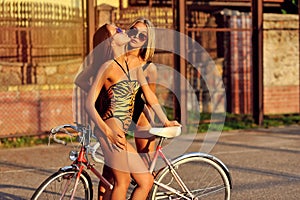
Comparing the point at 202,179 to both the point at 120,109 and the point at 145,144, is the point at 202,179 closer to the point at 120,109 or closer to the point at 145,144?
the point at 145,144

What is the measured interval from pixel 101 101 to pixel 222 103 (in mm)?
10289

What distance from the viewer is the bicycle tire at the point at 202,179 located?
580cm

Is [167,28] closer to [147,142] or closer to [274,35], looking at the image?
[274,35]

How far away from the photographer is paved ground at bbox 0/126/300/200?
8031mm

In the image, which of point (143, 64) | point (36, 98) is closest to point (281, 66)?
point (36, 98)

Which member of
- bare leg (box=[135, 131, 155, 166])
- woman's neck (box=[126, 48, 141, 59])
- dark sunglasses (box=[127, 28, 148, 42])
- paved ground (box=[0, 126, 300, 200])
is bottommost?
paved ground (box=[0, 126, 300, 200])

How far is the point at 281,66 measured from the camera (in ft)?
53.1

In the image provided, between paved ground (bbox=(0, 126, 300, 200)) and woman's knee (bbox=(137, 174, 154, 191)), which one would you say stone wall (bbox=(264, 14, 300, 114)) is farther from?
woman's knee (bbox=(137, 174, 154, 191))

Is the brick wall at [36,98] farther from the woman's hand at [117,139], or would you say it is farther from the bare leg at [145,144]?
the woman's hand at [117,139]

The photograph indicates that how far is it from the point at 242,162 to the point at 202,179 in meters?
3.56

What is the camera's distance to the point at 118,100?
18.0 feet

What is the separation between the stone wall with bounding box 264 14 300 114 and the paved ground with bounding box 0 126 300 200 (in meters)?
2.33

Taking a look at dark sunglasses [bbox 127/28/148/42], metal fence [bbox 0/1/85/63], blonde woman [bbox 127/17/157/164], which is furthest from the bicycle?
metal fence [bbox 0/1/85/63]

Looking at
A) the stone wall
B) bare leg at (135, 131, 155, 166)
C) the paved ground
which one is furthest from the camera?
the stone wall
